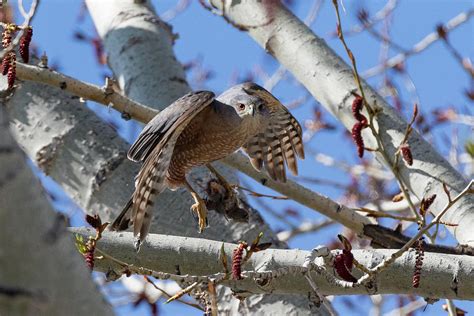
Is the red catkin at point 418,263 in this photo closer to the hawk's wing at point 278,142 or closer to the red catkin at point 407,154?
the red catkin at point 407,154

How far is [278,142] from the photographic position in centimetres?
410

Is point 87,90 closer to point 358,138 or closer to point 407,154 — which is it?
point 358,138

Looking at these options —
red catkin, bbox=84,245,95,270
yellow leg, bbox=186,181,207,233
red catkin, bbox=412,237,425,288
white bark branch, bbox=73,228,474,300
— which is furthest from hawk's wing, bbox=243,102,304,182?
red catkin, bbox=84,245,95,270

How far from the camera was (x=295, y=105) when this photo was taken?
656 centimetres

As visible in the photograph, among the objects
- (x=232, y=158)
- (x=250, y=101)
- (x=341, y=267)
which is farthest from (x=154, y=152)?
(x=341, y=267)

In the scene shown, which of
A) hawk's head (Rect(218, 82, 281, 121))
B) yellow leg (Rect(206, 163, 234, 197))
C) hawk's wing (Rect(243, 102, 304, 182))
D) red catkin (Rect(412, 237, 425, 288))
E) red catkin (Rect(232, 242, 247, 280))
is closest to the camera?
red catkin (Rect(232, 242, 247, 280))

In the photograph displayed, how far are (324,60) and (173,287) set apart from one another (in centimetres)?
202

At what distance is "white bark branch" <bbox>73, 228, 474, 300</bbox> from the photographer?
2473 millimetres

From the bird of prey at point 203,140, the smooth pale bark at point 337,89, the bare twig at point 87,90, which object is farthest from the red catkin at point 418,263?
the bare twig at point 87,90

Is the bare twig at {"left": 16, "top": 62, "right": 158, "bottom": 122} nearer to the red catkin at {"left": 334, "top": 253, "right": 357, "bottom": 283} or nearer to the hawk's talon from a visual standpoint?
the hawk's talon

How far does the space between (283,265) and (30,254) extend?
5.29ft

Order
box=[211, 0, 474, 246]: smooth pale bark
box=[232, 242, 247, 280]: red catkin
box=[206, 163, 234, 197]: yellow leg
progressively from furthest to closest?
box=[206, 163, 234, 197]: yellow leg
box=[211, 0, 474, 246]: smooth pale bark
box=[232, 242, 247, 280]: red catkin

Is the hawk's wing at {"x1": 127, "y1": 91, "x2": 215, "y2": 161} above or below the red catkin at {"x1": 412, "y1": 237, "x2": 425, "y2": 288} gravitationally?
below

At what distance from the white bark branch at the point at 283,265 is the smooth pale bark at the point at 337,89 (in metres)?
0.39
